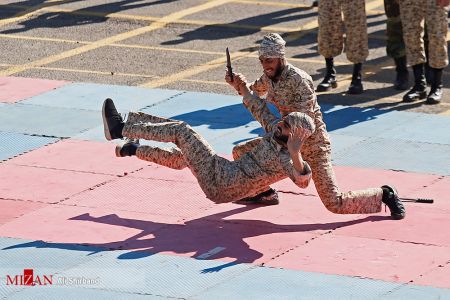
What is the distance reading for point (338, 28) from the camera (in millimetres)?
16859

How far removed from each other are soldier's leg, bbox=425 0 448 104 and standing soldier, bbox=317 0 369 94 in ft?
3.08

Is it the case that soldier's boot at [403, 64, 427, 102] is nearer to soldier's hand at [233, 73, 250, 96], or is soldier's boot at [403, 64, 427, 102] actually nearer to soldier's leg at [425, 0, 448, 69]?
soldier's leg at [425, 0, 448, 69]

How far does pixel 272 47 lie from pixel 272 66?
0.69ft

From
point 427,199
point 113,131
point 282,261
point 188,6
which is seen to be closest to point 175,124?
point 113,131

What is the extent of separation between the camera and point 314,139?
1200cm

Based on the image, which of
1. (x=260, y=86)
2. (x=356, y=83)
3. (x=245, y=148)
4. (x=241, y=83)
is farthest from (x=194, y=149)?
(x=356, y=83)

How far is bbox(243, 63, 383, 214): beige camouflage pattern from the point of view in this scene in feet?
39.1

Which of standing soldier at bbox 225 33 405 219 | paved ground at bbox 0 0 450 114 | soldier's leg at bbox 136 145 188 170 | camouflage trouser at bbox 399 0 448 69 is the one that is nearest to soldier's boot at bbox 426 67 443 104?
paved ground at bbox 0 0 450 114

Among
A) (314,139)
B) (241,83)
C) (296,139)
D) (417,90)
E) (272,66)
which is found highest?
(272,66)

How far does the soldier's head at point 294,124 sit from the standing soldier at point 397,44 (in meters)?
5.88

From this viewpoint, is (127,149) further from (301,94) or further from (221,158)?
(301,94)

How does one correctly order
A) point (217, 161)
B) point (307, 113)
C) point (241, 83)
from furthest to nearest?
point (241, 83), point (217, 161), point (307, 113)

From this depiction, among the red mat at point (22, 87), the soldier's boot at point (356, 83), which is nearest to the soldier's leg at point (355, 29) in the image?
the soldier's boot at point (356, 83)

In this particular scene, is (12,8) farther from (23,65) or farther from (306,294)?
(306,294)
